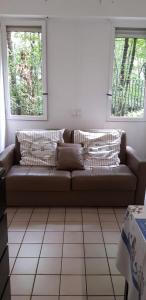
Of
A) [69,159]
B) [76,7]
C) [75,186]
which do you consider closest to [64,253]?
[75,186]

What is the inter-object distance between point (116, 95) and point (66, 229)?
209cm

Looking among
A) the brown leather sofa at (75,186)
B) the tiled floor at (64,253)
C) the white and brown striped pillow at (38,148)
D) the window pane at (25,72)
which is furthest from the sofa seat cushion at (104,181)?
the window pane at (25,72)

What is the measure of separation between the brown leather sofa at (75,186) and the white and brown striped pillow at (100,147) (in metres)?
0.20

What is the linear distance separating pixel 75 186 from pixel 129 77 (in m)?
1.83

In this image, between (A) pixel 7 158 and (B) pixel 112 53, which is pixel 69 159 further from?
(B) pixel 112 53

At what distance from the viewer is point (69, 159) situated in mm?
3039

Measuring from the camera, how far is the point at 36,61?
3.51 metres

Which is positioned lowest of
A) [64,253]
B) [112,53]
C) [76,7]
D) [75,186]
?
[64,253]

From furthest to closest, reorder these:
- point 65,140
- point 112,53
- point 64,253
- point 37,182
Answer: point 112,53
point 65,140
point 37,182
point 64,253

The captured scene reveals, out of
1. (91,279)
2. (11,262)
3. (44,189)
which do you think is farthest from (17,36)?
(91,279)

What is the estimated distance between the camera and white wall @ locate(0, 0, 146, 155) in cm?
320

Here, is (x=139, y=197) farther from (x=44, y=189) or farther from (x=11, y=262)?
(x=11, y=262)

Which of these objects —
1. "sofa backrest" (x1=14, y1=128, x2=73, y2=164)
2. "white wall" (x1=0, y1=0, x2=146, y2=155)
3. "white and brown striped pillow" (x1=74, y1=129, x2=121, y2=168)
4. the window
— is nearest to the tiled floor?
"white and brown striped pillow" (x1=74, y1=129, x2=121, y2=168)

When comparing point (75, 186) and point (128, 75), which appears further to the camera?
point (128, 75)
